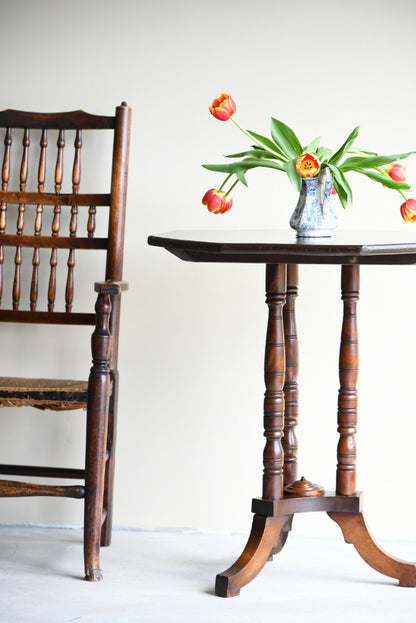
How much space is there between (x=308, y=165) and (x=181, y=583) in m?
0.97

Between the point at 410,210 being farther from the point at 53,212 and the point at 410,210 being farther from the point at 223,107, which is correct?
the point at 53,212

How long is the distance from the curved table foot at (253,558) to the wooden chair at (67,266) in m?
0.30

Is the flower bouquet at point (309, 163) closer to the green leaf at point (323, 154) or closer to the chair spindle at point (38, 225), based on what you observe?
the green leaf at point (323, 154)

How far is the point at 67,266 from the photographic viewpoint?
2197 mm

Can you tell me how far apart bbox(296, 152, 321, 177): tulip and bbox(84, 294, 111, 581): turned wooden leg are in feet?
1.70

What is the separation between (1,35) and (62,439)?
3.86ft

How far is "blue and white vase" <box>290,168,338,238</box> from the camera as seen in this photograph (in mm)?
1692

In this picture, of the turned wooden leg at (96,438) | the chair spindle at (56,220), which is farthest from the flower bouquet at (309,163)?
the chair spindle at (56,220)

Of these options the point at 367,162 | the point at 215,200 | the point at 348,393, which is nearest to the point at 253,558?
the point at 348,393

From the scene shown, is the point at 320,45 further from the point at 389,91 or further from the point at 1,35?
the point at 1,35

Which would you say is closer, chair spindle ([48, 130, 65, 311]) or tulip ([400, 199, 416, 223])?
tulip ([400, 199, 416, 223])

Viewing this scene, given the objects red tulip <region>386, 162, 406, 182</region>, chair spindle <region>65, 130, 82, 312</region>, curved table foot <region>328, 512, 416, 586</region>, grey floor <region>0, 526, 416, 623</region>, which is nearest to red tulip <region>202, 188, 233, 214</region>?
red tulip <region>386, 162, 406, 182</region>

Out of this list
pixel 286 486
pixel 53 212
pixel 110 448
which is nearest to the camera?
pixel 286 486

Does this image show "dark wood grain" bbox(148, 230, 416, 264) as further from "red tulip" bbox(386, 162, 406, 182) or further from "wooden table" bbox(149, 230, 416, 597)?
"red tulip" bbox(386, 162, 406, 182)
